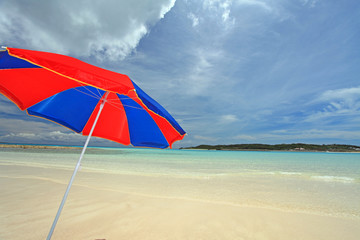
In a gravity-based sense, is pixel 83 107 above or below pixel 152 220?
above

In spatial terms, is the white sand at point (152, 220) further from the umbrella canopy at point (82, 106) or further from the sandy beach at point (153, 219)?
the umbrella canopy at point (82, 106)

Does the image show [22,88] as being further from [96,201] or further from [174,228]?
[174,228]

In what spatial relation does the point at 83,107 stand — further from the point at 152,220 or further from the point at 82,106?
the point at 152,220

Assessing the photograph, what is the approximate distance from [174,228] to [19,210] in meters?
3.57

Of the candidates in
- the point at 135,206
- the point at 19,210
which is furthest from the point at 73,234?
the point at 19,210

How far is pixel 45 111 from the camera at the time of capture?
3229 millimetres

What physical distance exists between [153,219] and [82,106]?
2760 millimetres

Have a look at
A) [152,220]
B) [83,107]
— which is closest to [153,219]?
[152,220]

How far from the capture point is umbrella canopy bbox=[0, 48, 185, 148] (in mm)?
2826

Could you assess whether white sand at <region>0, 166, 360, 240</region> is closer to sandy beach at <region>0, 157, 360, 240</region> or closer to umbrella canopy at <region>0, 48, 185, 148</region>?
sandy beach at <region>0, 157, 360, 240</region>

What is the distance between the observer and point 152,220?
3.80 metres

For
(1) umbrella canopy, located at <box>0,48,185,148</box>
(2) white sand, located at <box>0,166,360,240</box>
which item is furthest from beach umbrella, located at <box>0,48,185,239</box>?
(2) white sand, located at <box>0,166,360,240</box>

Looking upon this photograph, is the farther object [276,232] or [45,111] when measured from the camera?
[276,232]

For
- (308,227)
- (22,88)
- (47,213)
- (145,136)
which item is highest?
(22,88)
